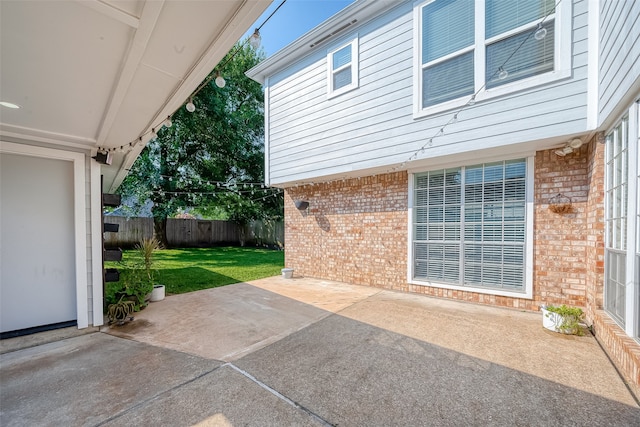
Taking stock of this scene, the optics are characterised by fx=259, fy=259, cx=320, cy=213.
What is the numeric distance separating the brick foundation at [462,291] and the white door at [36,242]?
15.5ft

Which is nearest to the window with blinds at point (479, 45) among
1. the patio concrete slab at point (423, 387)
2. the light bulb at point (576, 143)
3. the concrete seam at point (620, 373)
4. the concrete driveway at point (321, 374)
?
the light bulb at point (576, 143)

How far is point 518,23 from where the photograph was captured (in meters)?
3.79

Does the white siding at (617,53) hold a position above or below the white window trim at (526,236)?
above

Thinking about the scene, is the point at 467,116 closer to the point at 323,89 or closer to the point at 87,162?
the point at 323,89

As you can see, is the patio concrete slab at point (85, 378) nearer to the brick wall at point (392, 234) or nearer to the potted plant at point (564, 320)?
the brick wall at point (392, 234)

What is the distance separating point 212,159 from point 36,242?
10820 millimetres

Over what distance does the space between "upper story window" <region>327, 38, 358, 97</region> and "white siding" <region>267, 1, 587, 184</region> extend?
15 centimetres

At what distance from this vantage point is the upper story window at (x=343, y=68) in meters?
5.46

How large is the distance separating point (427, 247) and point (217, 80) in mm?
4579

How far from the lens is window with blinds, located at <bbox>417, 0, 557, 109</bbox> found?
145 inches

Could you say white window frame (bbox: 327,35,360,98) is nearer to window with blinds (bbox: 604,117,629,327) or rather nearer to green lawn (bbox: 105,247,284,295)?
window with blinds (bbox: 604,117,629,327)

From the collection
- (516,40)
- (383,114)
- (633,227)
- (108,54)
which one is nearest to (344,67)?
(383,114)

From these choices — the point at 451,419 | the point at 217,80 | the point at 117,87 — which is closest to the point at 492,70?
the point at 217,80

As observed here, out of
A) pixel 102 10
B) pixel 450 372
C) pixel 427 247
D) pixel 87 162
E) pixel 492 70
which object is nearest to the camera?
pixel 102 10
